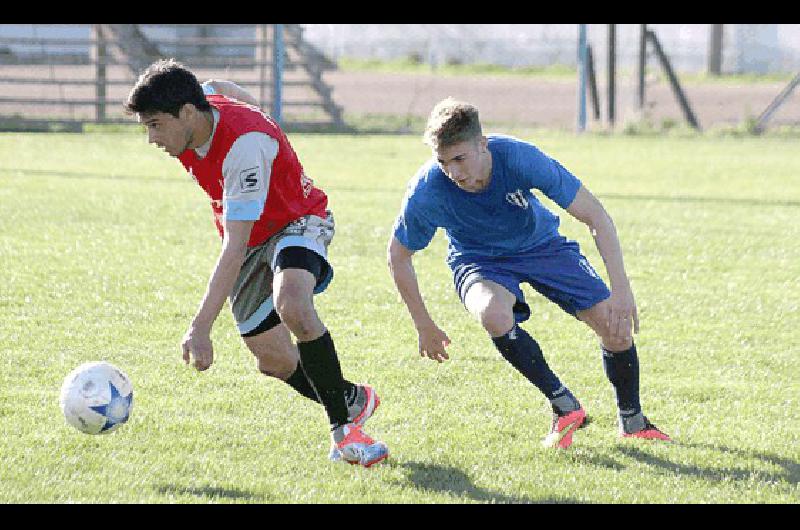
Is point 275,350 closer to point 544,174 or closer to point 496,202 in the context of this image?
point 496,202

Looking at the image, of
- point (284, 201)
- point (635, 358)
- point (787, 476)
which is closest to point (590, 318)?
point (635, 358)

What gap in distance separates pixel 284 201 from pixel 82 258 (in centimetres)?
448

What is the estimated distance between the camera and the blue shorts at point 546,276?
485 cm

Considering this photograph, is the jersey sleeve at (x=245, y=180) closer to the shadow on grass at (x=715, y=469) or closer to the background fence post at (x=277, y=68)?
the shadow on grass at (x=715, y=469)

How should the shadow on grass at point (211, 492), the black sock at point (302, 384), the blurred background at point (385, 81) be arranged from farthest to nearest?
the blurred background at point (385, 81)
the black sock at point (302, 384)
the shadow on grass at point (211, 492)

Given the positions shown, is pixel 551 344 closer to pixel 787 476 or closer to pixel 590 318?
pixel 590 318

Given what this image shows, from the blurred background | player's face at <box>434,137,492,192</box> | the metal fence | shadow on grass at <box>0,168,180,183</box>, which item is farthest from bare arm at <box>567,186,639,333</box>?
the metal fence

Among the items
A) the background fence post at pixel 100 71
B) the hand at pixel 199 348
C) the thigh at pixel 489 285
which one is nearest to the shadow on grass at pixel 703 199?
the thigh at pixel 489 285

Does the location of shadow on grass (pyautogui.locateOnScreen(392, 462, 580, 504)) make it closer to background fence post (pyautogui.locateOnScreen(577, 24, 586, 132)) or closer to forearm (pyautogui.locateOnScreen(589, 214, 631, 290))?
forearm (pyautogui.locateOnScreen(589, 214, 631, 290))

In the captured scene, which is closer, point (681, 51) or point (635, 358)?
point (635, 358)

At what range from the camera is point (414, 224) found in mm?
4656

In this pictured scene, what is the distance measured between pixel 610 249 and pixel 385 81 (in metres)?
27.5

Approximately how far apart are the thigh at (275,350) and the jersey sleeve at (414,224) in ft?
2.07

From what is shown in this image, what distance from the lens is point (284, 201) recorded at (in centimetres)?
464
